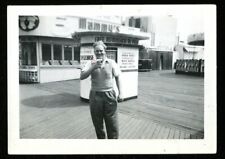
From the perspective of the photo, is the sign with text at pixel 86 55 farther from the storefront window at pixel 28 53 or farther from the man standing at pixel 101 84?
the storefront window at pixel 28 53

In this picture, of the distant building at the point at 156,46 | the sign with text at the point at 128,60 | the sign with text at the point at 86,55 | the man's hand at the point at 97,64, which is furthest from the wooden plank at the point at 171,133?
the distant building at the point at 156,46

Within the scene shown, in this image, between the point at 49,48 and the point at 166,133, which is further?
the point at 49,48

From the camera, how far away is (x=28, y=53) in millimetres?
6984

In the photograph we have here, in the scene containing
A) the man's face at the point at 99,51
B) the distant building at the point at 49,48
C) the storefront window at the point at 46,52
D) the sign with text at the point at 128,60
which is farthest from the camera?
the storefront window at the point at 46,52

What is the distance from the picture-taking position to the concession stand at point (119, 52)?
12.6ft

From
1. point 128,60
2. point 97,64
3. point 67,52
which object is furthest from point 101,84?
point 67,52

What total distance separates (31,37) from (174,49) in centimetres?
1336

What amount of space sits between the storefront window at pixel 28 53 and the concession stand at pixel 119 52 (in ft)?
11.7

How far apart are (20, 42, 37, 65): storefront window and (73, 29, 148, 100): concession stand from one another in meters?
3.57

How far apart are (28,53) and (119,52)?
462 cm

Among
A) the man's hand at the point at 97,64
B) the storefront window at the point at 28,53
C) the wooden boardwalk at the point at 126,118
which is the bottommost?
the wooden boardwalk at the point at 126,118

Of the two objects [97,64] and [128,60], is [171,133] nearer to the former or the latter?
[97,64]
